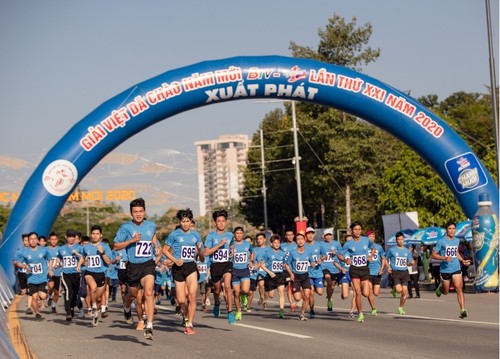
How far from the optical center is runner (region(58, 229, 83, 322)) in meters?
21.1

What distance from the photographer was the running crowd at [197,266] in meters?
15.5

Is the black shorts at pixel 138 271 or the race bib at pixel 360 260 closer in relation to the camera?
the black shorts at pixel 138 271

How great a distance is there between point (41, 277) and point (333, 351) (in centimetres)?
1118

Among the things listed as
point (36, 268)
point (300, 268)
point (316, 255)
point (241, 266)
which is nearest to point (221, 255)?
point (241, 266)

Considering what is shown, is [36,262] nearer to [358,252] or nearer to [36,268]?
[36,268]

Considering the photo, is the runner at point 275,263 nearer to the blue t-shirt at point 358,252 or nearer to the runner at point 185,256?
the blue t-shirt at point 358,252

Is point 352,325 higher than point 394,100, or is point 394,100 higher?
point 394,100

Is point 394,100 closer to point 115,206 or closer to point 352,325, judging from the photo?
point 352,325

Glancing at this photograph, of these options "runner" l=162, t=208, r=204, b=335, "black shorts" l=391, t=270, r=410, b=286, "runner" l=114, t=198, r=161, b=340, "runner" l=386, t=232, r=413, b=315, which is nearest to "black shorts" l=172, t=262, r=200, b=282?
"runner" l=162, t=208, r=204, b=335

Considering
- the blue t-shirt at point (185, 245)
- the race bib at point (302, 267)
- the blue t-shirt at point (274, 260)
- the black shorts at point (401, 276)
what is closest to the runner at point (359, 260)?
the race bib at point (302, 267)

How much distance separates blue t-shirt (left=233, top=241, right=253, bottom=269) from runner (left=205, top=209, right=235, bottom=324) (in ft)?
3.40

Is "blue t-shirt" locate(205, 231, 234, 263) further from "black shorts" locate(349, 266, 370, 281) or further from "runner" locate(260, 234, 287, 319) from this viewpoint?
"runner" locate(260, 234, 287, 319)

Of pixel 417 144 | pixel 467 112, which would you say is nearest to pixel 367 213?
pixel 467 112

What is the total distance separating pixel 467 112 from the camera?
79438mm
